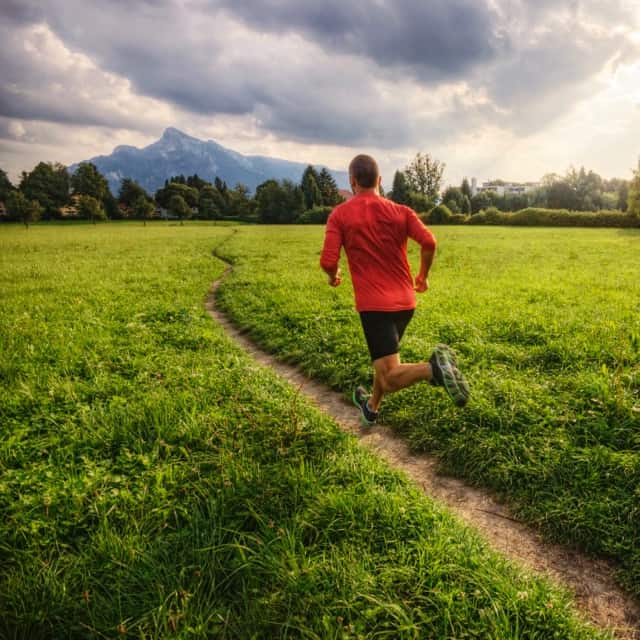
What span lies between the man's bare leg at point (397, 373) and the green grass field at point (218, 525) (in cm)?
76

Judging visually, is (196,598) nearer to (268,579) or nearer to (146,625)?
(146,625)

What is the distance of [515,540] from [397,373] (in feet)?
5.59

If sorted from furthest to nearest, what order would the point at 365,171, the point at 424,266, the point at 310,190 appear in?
the point at 310,190 < the point at 424,266 < the point at 365,171

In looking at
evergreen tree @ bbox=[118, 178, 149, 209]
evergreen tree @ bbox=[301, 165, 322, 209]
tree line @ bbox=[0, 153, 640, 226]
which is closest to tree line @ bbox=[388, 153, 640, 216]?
tree line @ bbox=[0, 153, 640, 226]

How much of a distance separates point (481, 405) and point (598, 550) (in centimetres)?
184

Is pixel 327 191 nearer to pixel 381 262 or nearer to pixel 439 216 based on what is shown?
pixel 439 216

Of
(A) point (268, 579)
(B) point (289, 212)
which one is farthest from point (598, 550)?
(B) point (289, 212)

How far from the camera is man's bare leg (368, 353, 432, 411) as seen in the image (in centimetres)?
Result: 394

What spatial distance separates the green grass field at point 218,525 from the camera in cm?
237

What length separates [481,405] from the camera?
15.3 ft

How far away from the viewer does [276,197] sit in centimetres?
9112

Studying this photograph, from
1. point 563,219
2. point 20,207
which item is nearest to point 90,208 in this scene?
point 20,207

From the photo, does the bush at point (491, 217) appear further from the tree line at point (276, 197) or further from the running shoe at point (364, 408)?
the running shoe at point (364, 408)

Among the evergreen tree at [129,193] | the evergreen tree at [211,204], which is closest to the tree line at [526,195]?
the evergreen tree at [211,204]
